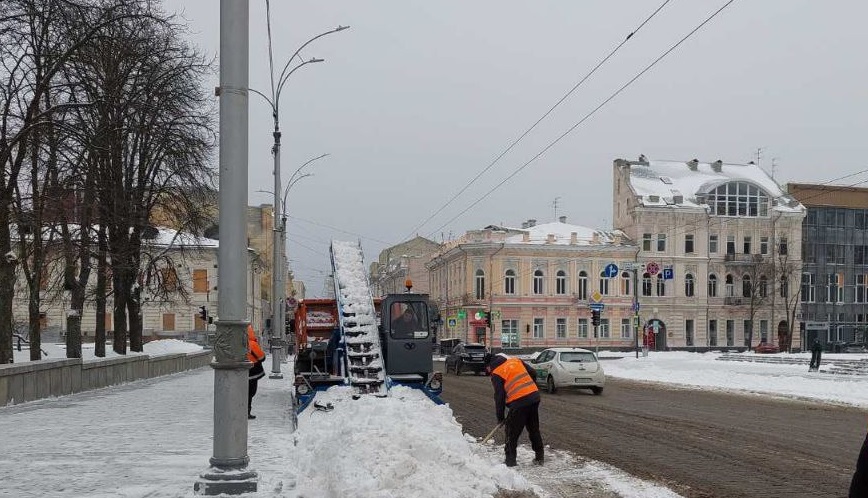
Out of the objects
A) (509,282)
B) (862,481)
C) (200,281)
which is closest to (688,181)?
(509,282)

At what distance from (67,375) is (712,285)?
61.2 meters

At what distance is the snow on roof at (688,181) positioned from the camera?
71.9 meters

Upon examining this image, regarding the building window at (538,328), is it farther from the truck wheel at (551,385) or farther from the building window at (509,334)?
the truck wheel at (551,385)

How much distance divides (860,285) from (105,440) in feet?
257

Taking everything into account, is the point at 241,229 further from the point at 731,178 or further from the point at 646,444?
the point at 731,178

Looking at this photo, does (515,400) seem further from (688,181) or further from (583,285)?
(688,181)

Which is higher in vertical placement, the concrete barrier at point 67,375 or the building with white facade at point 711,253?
the building with white facade at point 711,253

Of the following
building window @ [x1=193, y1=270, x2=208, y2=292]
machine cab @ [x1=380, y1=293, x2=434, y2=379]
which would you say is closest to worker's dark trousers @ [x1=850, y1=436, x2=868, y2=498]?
machine cab @ [x1=380, y1=293, x2=434, y2=379]

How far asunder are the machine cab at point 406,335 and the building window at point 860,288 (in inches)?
2796

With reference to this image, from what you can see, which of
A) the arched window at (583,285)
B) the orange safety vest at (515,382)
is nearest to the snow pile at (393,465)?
the orange safety vest at (515,382)

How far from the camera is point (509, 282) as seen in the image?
69.3m

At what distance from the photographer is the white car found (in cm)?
2542

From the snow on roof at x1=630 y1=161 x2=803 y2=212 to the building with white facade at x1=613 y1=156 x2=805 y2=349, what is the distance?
0.30 ft

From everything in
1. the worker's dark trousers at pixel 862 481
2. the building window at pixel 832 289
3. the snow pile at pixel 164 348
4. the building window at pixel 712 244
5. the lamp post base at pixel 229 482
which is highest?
the building window at pixel 712 244
